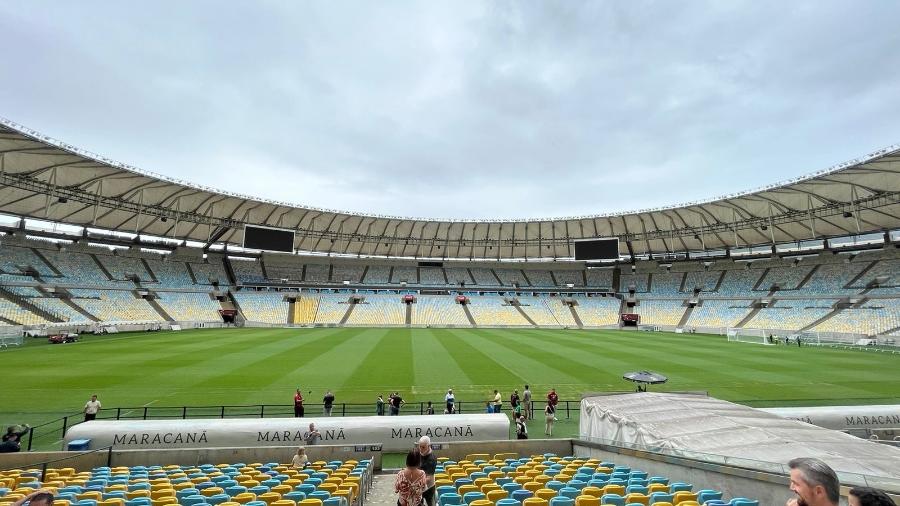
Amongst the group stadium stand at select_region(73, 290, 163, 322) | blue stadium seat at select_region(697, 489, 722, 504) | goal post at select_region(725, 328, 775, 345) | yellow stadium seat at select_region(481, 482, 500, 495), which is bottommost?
goal post at select_region(725, 328, 775, 345)

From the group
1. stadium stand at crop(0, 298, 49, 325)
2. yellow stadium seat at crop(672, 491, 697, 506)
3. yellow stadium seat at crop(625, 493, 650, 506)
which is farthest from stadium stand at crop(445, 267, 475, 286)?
yellow stadium seat at crop(625, 493, 650, 506)

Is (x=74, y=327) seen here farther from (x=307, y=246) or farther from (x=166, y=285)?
(x=307, y=246)

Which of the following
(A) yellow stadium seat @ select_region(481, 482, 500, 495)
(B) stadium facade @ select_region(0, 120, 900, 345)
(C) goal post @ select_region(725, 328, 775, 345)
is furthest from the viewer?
(C) goal post @ select_region(725, 328, 775, 345)

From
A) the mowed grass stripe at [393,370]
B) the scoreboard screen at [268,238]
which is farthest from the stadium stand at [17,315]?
the scoreboard screen at [268,238]

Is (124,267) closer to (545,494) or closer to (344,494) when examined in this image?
(344,494)

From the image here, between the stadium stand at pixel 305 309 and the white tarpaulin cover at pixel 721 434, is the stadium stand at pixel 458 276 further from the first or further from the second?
the white tarpaulin cover at pixel 721 434

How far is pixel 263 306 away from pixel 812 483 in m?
65.2

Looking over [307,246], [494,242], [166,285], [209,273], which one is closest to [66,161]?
[166,285]

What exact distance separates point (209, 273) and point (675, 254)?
73.0 meters

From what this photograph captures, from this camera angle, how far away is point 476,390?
20.4m

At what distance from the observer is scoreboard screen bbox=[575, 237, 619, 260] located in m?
59.4

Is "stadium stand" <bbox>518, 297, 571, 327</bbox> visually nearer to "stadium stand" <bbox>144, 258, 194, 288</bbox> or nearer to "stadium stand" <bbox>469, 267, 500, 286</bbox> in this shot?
"stadium stand" <bbox>469, 267, 500, 286</bbox>

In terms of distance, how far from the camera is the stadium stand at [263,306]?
192ft

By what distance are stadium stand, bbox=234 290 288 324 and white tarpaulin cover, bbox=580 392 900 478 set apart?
178ft
